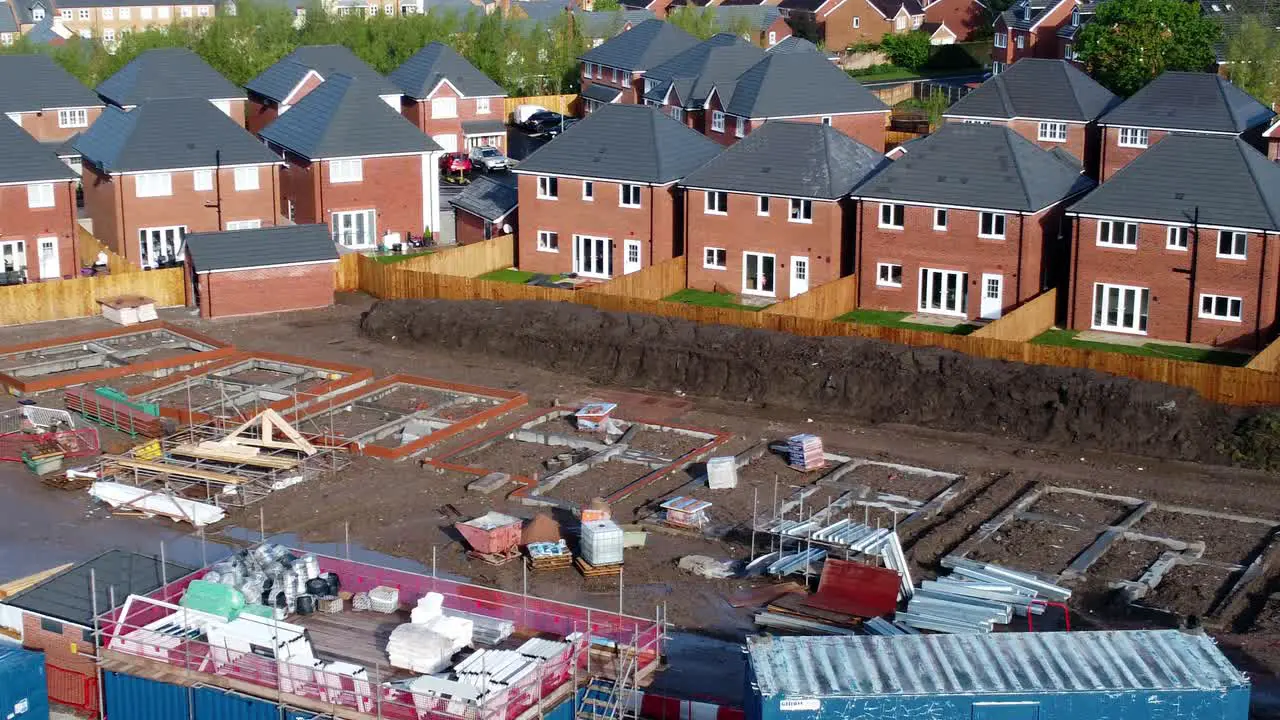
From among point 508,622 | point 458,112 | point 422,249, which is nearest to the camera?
point 508,622

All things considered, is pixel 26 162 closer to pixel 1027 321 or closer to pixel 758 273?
pixel 758 273

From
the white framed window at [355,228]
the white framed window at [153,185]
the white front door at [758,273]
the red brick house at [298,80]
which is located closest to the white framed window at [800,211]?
the white front door at [758,273]

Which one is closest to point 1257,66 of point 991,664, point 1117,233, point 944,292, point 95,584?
point 1117,233

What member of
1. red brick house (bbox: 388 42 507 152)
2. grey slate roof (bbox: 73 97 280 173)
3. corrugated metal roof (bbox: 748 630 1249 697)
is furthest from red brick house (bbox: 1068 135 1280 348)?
red brick house (bbox: 388 42 507 152)

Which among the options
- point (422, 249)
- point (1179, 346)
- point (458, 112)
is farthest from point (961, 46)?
point (1179, 346)

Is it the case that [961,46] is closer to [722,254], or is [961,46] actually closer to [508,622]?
[722,254]

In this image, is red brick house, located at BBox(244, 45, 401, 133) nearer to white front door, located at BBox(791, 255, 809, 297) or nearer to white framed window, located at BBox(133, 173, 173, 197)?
white framed window, located at BBox(133, 173, 173, 197)
